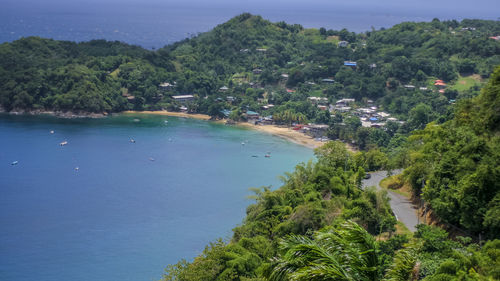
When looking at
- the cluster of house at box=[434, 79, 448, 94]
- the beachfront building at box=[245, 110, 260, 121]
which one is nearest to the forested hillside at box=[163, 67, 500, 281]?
the beachfront building at box=[245, 110, 260, 121]

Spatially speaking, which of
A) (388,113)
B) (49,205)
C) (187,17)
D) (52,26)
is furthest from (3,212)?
(187,17)

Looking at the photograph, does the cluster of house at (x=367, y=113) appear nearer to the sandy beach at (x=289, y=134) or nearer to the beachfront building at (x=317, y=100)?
the beachfront building at (x=317, y=100)

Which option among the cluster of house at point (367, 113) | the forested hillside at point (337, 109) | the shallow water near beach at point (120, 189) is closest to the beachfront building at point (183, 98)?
the forested hillside at point (337, 109)

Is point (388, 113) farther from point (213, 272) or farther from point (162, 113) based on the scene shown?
point (213, 272)

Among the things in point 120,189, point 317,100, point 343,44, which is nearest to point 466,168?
point 120,189

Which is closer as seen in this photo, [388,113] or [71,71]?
[388,113]

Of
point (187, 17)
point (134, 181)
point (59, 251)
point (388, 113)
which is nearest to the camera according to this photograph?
point (59, 251)
